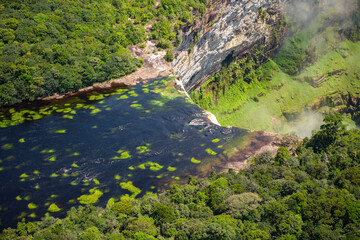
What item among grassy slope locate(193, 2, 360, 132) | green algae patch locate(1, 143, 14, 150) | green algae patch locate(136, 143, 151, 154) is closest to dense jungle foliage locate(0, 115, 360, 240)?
green algae patch locate(136, 143, 151, 154)

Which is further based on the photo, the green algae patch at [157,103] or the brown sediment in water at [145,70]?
the brown sediment in water at [145,70]

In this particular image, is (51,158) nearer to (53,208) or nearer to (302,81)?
(53,208)

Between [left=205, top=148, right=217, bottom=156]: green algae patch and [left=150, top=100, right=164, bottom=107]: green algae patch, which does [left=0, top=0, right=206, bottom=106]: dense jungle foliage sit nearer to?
[left=150, top=100, right=164, bottom=107]: green algae patch

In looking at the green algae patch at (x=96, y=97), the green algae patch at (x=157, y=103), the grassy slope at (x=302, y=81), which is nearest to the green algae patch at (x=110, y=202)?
the green algae patch at (x=157, y=103)

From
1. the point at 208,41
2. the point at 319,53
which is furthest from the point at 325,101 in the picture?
the point at 208,41

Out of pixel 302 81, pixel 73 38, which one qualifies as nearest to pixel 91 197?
pixel 73 38

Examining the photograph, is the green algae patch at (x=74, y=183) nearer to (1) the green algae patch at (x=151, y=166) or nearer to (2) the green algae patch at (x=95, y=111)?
(1) the green algae patch at (x=151, y=166)

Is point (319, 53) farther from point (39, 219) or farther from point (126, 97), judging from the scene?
point (39, 219)
